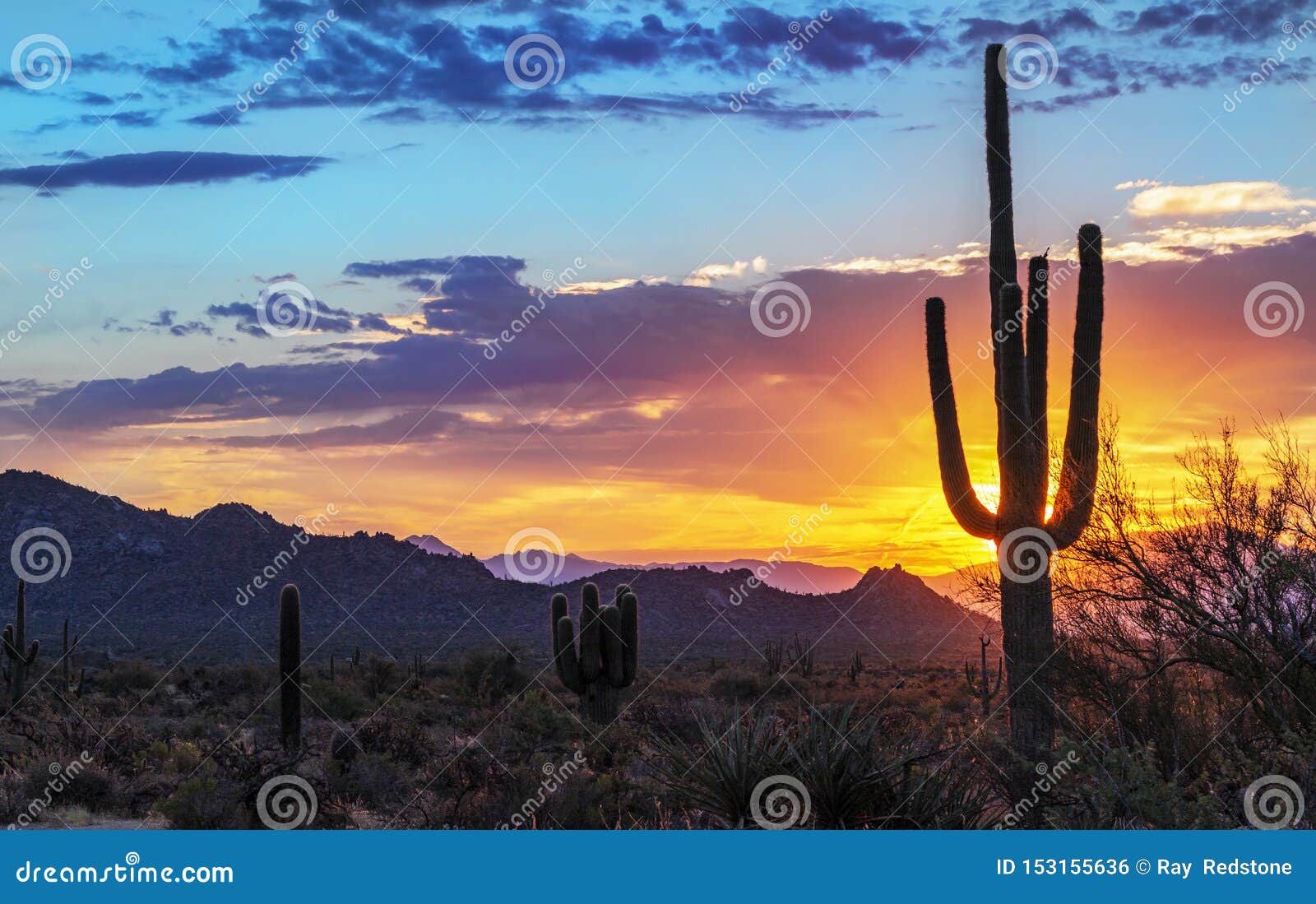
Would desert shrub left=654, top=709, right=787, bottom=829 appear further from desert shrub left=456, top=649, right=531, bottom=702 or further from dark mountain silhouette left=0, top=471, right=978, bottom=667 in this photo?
dark mountain silhouette left=0, top=471, right=978, bottom=667

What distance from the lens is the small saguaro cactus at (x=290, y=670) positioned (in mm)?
20016

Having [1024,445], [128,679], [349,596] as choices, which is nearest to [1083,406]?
[1024,445]

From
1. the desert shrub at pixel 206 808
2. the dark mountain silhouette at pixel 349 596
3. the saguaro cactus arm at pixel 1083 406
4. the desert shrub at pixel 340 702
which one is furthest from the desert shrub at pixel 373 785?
the dark mountain silhouette at pixel 349 596

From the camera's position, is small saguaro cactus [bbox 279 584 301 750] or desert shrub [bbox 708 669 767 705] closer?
small saguaro cactus [bbox 279 584 301 750]

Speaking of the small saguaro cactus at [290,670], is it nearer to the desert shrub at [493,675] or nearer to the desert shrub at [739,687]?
the desert shrub at [493,675]

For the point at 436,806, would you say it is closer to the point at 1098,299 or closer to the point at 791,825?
the point at 791,825

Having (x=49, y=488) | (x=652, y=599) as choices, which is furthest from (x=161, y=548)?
(x=652, y=599)

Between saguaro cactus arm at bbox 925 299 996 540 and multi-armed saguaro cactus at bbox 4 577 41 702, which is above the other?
saguaro cactus arm at bbox 925 299 996 540

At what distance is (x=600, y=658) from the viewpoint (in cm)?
2395

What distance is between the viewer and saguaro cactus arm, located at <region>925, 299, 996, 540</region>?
1627 centimetres

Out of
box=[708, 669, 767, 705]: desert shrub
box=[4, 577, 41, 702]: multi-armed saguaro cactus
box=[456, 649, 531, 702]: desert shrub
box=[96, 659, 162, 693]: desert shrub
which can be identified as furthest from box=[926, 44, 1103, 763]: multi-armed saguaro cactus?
box=[96, 659, 162, 693]: desert shrub

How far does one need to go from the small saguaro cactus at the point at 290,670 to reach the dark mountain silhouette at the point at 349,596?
43819mm

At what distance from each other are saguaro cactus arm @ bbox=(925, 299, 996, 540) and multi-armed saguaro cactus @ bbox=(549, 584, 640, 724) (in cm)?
883

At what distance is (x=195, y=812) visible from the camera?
1344 cm
